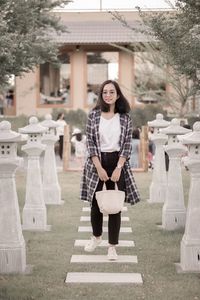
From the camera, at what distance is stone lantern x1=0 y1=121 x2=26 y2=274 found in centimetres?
748

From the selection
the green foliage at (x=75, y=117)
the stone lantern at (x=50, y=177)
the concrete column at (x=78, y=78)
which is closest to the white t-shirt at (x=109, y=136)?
the stone lantern at (x=50, y=177)

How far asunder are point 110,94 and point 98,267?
187 centimetres

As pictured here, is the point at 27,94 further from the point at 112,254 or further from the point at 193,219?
the point at 193,219

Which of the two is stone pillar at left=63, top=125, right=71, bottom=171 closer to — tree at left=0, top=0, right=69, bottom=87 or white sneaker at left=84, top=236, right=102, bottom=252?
tree at left=0, top=0, right=69, bottom=87

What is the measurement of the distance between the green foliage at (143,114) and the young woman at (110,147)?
66.8 feet

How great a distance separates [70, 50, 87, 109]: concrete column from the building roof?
1.12m

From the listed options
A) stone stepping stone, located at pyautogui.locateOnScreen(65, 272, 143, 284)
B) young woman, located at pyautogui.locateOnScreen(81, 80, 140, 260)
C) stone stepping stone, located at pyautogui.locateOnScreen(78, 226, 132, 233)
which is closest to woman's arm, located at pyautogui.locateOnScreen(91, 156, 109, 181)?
young woman, located at pyautogui.locateOnScreen(81, 80, 140, 260)

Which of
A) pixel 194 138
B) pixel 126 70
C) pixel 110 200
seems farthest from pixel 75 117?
pixel 194 138

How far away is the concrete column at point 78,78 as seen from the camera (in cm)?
3192

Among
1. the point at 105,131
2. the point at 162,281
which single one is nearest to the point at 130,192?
the point at 105,131

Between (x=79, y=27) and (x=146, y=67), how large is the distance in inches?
135

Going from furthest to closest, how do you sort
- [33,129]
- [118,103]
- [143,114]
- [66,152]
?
→ [143,114] → [66,152] → [33,129] → [118,103]

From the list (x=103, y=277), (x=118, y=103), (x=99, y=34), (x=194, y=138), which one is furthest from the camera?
(x=99, y=34)

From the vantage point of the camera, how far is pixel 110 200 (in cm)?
796
